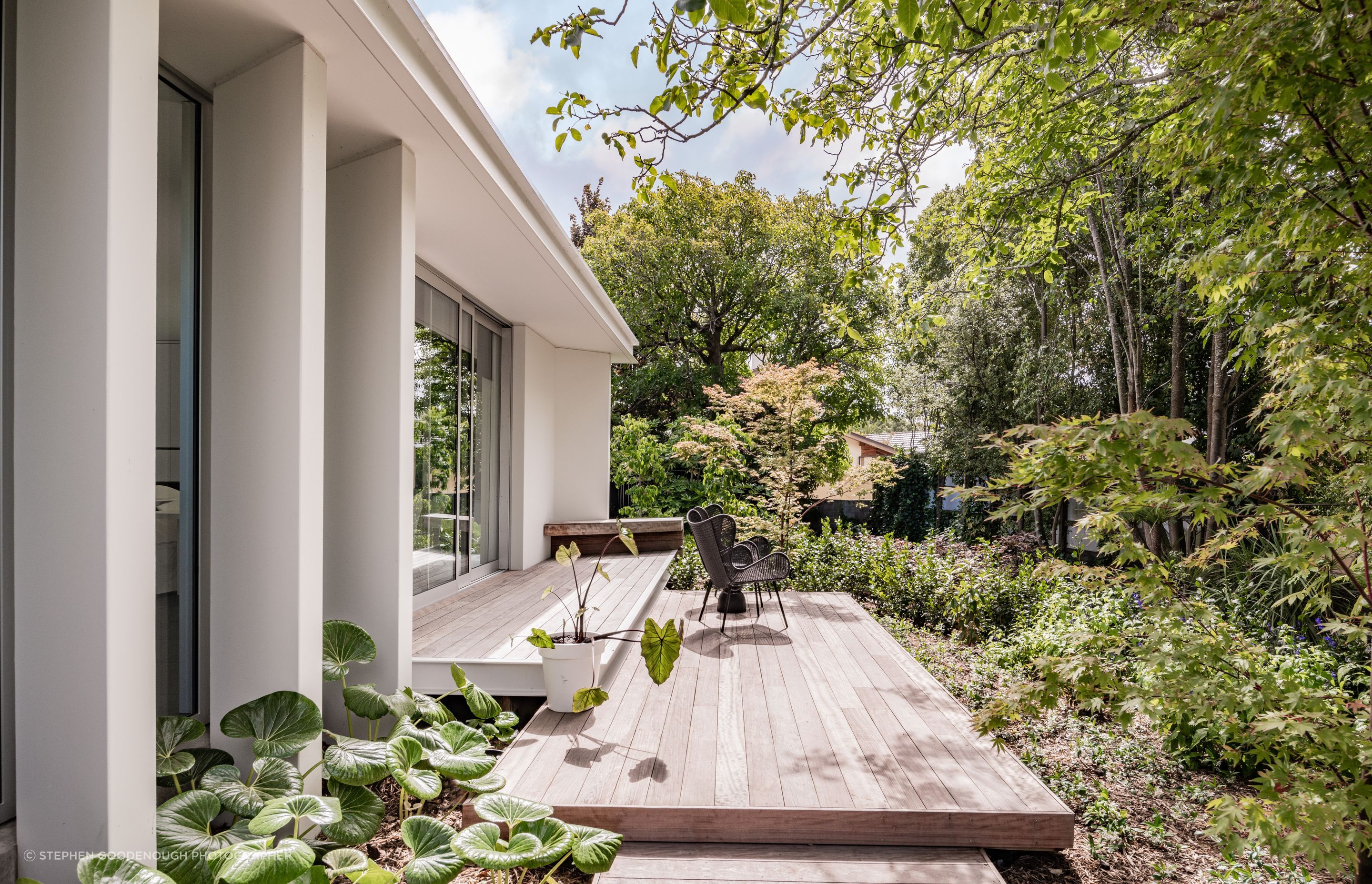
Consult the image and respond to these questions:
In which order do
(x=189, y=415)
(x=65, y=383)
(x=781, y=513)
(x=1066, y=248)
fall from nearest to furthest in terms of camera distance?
(x=65, y=383) → (x=189, y=415) → (x=781, y=513) → (x=1066, y=248)

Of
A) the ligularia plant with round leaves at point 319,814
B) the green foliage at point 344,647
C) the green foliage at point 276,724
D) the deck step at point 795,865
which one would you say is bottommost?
the deck step at point 795,865

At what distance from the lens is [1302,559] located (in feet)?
5.94

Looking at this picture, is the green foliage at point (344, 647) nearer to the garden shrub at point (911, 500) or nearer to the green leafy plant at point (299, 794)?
the green leafy plant at point (299, 794)

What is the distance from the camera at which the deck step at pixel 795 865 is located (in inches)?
78.9

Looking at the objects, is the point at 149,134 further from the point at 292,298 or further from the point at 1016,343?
the point at 1016,343

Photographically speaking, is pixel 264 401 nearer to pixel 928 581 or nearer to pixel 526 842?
pixel 526 842

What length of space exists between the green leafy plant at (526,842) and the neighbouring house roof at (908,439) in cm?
1165

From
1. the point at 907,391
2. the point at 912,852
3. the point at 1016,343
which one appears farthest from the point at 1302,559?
the point at 907,391

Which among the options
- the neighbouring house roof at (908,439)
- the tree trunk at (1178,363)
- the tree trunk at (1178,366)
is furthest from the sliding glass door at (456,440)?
the neighbouring house roof at (908,439)

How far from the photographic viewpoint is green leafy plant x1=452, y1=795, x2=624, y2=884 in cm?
160

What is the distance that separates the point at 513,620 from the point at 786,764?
7.31ft

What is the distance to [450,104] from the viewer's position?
2564 mm

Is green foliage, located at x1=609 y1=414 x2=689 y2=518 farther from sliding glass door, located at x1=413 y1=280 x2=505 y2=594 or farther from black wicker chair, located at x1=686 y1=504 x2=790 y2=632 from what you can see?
black wicker chair, located at x1=686 y1=504 x2=790 y2=632

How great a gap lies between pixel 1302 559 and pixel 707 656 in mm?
3059
